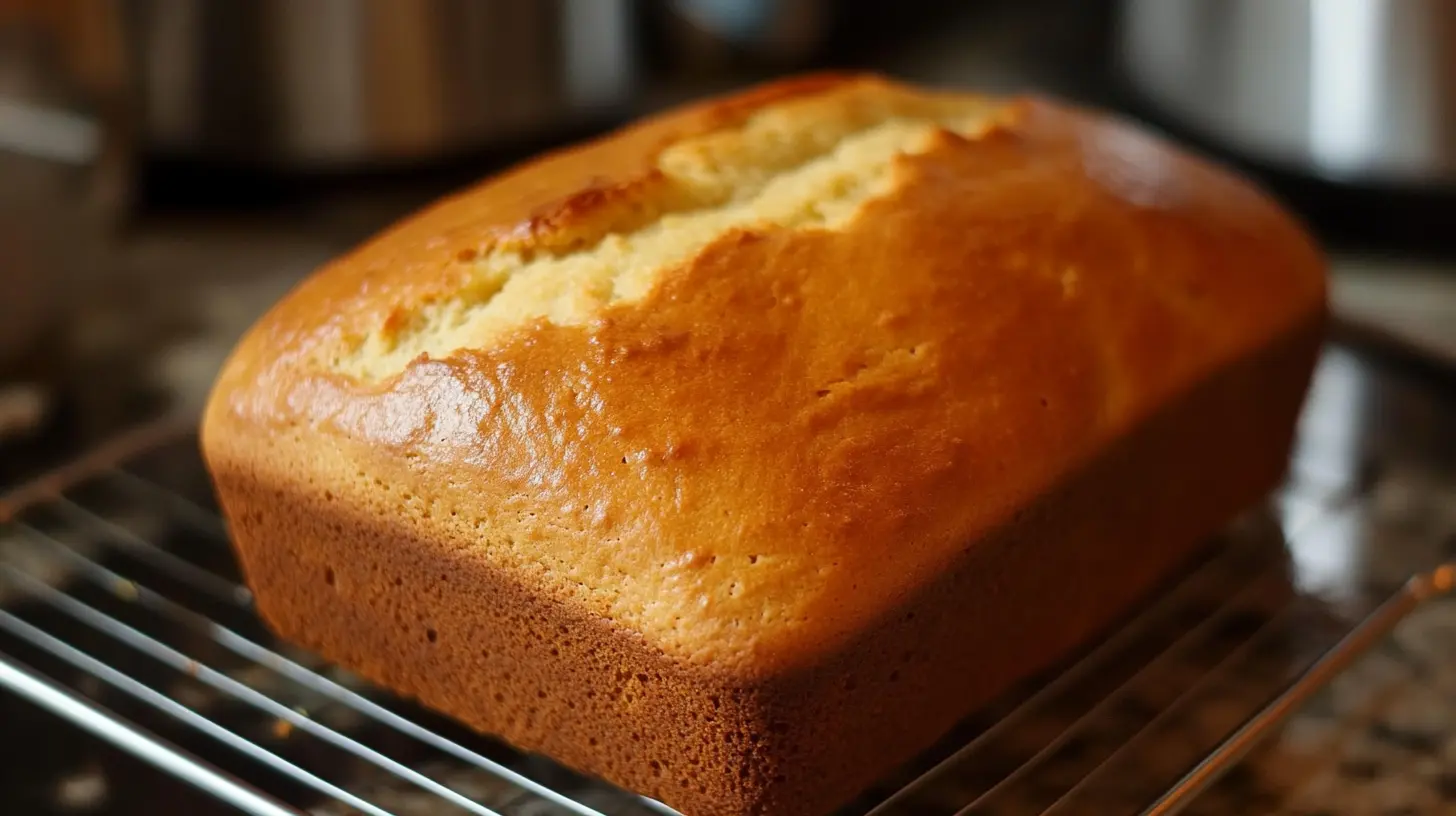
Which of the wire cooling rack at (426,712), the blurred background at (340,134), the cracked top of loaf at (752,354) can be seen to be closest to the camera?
the cracked top of loaf at (752,354)

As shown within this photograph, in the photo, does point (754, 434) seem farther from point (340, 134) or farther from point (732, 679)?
point (340, 134)

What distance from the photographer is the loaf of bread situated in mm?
874

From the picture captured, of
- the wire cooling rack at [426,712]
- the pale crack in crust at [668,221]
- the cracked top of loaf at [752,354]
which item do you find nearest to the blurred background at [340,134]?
the wire cooling rack at [426,712]

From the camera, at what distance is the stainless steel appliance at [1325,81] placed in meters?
1.55

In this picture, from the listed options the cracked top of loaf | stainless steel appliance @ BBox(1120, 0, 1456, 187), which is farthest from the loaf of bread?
stainless steel appliance @ BBox(1120, 0, 1456, 187)

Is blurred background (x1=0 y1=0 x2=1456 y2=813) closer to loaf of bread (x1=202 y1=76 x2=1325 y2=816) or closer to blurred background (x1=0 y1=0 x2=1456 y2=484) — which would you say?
blurred background (x1=0 y1=0 x2=1456 y2=484)

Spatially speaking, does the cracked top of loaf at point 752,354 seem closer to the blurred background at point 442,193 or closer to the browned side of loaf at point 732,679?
the browned side of loaf at point 732,679

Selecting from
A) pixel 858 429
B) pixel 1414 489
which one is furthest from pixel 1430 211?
pixel 858 429

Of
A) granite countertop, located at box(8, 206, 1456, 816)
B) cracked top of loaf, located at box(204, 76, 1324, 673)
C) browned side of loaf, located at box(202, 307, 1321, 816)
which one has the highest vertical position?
cracked top of loaf, located at box(204, 76, 1324, 673)

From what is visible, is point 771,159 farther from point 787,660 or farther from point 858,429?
point 787,660

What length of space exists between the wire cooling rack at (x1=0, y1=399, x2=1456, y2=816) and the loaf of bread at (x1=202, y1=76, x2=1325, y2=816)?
36mm

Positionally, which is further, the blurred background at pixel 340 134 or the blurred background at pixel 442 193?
the blurred background at pixel 340 134

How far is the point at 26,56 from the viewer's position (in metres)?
1.50


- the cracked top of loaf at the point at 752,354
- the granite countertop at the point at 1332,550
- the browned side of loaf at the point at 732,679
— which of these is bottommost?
the granite countertop at the point at 1332,550
